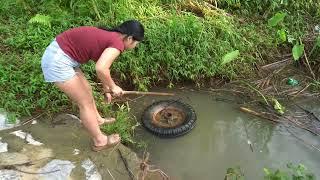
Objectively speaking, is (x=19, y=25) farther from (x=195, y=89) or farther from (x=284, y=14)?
(x=284, y=14)

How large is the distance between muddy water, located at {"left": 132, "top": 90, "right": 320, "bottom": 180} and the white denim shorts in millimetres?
1594

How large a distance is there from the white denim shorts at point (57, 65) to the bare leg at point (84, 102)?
0.07 metres

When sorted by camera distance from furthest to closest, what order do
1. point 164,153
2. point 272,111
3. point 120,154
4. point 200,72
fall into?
point 200,72
point 272,111
point 164,153
point 120,154

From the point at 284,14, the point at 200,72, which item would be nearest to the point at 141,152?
the point at 200,72

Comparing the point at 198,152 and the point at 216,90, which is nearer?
the point at 198,152

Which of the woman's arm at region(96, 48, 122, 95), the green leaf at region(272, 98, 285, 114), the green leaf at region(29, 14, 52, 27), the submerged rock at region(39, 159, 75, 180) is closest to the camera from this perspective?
the woman's arm at region(96, 48, 122, 95)

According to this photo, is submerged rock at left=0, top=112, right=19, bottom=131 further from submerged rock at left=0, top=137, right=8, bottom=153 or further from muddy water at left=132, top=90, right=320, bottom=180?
muddy water at left=132, top=90, right=320, bottom=180

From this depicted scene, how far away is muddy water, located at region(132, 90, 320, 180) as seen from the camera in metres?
4.80

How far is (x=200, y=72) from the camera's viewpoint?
600 cm

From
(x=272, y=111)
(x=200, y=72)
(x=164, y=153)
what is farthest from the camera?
(x=200, y=72)

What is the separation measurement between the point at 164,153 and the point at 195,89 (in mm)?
1346

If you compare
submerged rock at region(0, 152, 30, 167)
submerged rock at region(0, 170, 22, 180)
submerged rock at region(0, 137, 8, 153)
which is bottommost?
submerged rock at region(0, 170, 22, 180)

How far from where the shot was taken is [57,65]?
12.5ft

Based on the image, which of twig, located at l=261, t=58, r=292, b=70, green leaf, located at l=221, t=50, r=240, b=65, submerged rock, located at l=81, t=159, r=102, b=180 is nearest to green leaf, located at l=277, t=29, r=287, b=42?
twig, located at l=261, t=58, r=292, b=70
